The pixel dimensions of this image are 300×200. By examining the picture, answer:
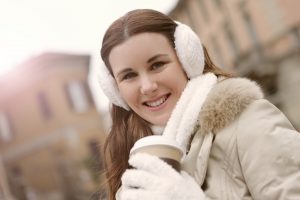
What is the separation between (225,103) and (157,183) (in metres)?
0.41

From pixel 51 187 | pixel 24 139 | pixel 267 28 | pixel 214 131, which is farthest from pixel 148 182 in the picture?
pixel 24 139

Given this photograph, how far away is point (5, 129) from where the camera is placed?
27.8 metres

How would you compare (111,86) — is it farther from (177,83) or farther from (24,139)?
(24,139)

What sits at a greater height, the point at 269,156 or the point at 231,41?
the point at 269,156

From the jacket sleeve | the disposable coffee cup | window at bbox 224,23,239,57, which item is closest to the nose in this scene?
the disposable coffee cup

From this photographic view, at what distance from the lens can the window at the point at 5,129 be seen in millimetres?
27703

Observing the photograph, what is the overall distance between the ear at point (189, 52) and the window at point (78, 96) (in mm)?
25484

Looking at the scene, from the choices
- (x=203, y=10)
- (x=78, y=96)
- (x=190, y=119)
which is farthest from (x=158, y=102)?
(x=203, y=10)

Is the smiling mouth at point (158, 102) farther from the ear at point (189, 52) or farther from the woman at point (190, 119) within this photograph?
the ear at point (189, 52)

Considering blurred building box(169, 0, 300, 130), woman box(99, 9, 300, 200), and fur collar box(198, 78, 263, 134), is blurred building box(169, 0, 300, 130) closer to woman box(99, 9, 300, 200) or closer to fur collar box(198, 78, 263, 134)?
woman box(99, 9, 300, 200)

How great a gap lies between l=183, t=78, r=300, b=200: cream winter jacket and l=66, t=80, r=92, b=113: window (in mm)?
25797

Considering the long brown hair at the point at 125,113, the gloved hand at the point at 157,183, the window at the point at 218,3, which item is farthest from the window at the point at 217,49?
the gloved hand at the point at 157,183

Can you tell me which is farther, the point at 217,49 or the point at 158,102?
the point at 217,49

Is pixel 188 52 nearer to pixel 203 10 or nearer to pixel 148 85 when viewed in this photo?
pixel 148 85
